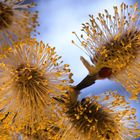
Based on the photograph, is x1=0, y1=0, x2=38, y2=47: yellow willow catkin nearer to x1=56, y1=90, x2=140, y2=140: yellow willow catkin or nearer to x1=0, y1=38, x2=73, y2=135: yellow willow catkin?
x1=0, y1=38, x2=73, y2=135: yellow willow catkin

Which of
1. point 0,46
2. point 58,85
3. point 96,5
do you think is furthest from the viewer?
point 96,5

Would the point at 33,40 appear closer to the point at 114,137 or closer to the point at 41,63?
the point at 41,63

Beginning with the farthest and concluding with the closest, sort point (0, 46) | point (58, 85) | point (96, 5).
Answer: point (96, 5)
point (0, 46)
point (58, 85)

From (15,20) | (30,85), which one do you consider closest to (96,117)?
(30,85)

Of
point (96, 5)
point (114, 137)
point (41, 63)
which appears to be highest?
point (96, 5)

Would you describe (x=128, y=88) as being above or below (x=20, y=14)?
below

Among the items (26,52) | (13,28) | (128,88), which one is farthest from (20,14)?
(128,88)

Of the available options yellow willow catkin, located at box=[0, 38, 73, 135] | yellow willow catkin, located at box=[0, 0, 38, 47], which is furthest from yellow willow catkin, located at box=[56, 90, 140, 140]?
yellow willow catkin, located at box=[0, 0, 38, 47]
